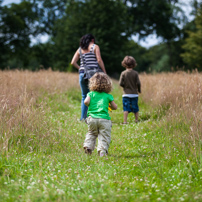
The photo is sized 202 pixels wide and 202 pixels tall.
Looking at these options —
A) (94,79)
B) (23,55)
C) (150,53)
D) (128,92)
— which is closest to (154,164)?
(94,79)

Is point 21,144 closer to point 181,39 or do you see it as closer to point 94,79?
point 94,79

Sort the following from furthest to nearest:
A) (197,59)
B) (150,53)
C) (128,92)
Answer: (150,53) < (197,59) < (128,92)

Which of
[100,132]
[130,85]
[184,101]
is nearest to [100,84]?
[100,132]

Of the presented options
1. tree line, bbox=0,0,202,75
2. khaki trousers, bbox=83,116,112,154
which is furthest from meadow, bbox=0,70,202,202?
tree line, bbox=0,0,202,75

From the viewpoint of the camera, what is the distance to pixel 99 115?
15.8 feet

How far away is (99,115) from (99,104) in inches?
7.7

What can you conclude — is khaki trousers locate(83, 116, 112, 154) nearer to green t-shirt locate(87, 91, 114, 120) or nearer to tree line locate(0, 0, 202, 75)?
green t-shirt locate(87, 91, 114, 120)

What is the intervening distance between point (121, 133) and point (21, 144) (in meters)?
2.64

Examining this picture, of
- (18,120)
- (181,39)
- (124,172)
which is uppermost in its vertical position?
(181,39)

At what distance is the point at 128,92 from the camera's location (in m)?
A: 7.95

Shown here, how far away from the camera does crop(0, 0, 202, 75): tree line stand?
94.1ft

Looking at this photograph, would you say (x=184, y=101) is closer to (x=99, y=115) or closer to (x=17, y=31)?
(x=99, y=115)

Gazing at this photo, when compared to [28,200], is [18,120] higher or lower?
higher

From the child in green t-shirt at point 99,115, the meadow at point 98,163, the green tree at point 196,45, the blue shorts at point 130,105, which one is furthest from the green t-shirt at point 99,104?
the green tree at point 196,45
